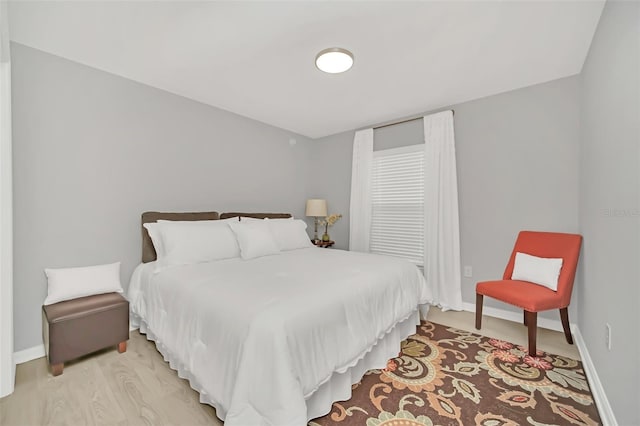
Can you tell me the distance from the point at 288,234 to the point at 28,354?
2.48 meters

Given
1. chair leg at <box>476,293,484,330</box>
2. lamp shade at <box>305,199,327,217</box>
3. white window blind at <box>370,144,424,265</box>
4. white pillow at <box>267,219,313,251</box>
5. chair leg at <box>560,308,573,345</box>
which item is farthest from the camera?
lamp shade at <box>305,199,327,217</box>

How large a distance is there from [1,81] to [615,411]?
4.29 m

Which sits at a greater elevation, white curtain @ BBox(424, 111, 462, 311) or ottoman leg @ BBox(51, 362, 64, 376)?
white curtain @ BBox(424, 111, 462, 311)

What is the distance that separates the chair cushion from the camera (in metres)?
2.21

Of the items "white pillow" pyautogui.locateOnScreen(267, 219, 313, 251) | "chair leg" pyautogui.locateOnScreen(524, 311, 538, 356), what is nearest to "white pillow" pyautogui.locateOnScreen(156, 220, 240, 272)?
"white pillow" pyautogui.locateOnScreen(267, 219, 313, 251)

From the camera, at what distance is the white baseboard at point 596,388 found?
58.6 inches

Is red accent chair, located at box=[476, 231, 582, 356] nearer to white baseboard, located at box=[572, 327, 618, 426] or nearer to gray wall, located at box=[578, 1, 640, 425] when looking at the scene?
gray wall, located at box=[578, 1, 640, 425]

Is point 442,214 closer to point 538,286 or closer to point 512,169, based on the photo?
point 512,169

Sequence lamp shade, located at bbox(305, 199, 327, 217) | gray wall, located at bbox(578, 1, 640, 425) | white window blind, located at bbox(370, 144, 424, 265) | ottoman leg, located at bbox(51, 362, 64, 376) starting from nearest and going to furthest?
gray wall, located at bbox(578, 1, 640, 425) → ottoman leg, located at bbox(51, 362, 64, 376) → white window blind, located at bbox(370, 144, 424, 265) → lamp shade, located at bbox(305, 199, 327, 217)

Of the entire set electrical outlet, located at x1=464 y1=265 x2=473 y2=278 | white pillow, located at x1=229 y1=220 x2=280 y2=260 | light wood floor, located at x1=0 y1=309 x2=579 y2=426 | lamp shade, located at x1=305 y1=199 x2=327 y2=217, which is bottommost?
light wood floor, located at x1=0 y1=309 x2=579 y2=426

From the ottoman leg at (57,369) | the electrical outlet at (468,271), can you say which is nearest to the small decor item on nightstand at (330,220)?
the electrical outlet at (468,271)

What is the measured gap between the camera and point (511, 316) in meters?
3.05

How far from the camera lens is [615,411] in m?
1.42

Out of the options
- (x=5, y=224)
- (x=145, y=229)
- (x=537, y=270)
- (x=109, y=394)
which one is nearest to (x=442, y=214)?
(x=537, y=270)
